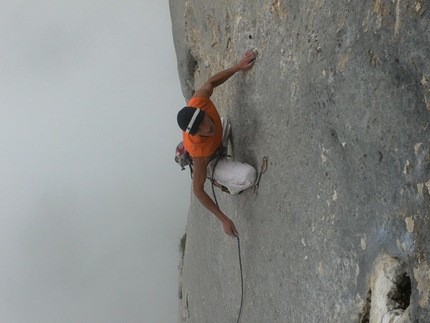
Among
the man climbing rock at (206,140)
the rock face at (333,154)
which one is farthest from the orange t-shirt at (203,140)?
the rock face at (333,154)

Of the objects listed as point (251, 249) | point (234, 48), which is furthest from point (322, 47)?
point (251, 249)

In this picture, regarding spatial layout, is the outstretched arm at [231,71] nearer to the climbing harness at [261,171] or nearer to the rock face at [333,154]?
the rock face at [333,154]

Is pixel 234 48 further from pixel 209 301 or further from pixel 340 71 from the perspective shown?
pixel 209 301

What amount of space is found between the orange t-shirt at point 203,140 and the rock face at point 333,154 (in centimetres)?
31

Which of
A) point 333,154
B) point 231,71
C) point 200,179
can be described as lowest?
point 200,179

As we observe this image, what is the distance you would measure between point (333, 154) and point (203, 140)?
1.27 m

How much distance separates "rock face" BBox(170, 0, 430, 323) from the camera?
6.59 feet

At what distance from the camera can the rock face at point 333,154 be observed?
201 cm

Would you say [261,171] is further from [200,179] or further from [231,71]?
[231,71]

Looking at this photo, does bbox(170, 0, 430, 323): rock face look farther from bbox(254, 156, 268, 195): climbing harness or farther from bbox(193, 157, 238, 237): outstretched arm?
bbox(193, 157, 238, 237): outstretched arm

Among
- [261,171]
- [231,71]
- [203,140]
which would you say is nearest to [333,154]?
[261,171]

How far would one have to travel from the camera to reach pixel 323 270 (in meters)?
2.73

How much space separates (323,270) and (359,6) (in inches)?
56.5

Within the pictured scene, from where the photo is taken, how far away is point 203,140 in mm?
3648
